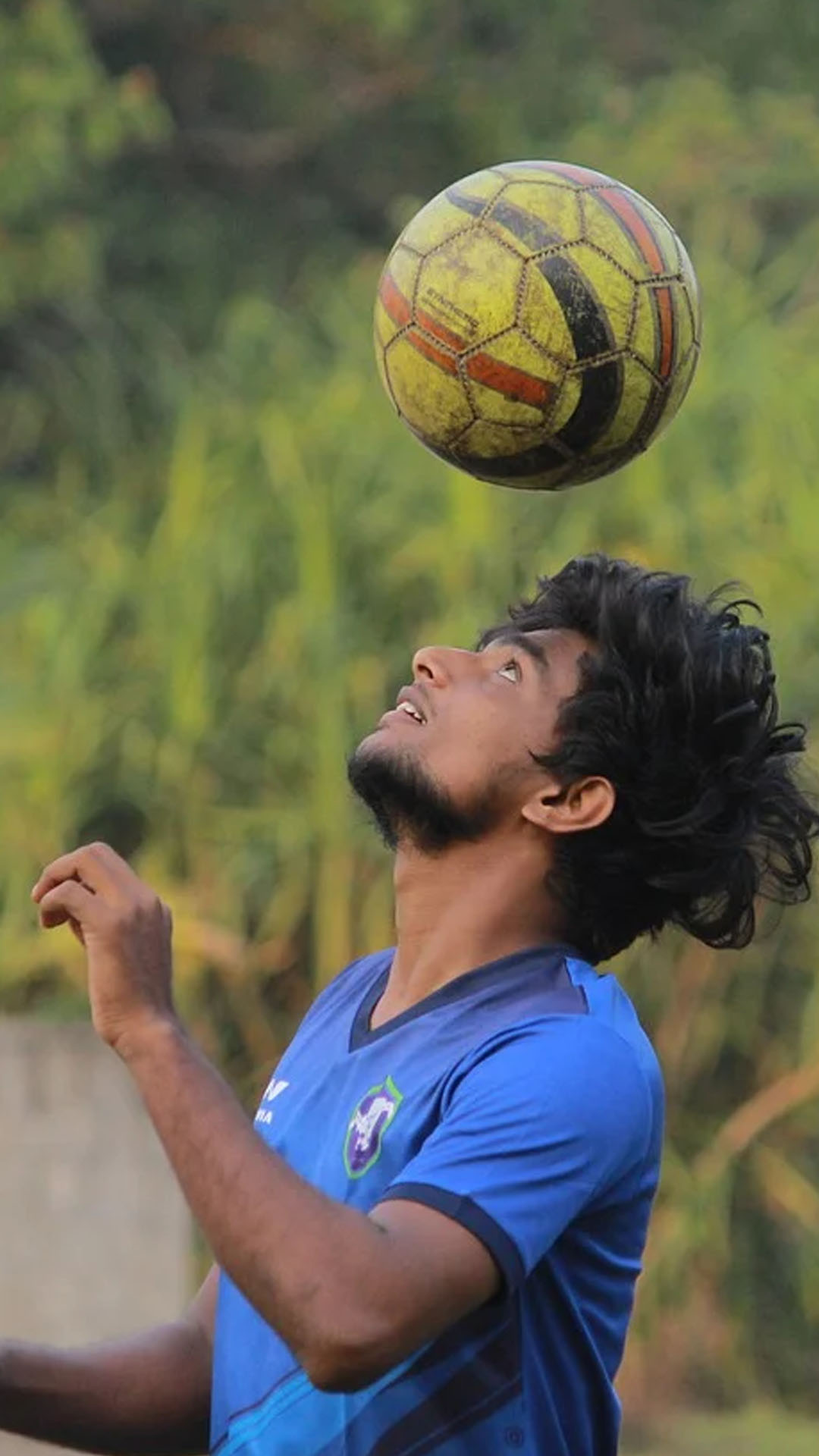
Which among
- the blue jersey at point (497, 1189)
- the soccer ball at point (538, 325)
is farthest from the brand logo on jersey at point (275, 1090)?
the soccer ball at point (538, 325)

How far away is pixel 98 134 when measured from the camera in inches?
A: 522

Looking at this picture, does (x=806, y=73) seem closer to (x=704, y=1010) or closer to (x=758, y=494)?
(x=758, y=494)

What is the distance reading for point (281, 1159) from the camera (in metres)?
2.91

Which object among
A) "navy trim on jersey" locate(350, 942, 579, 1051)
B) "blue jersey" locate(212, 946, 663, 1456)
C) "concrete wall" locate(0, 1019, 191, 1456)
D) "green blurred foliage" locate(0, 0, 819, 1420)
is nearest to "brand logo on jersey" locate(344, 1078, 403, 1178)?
"blue jersey" locate(212, 946, 663, 1456)

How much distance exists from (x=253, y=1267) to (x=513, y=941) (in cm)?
71

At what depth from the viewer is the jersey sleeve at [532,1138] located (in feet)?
9.58

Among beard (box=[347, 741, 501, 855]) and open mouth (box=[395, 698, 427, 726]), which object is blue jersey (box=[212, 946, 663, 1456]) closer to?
beard (box=[347, 741, 501, 855])

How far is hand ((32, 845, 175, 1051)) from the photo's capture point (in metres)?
2.99

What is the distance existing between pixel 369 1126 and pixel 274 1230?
353 millimetres

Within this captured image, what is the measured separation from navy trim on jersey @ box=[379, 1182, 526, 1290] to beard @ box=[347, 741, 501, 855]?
2.02 feet

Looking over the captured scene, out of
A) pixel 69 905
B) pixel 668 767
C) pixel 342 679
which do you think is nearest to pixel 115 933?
pixel 69 905

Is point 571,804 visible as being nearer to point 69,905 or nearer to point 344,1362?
point 69,905

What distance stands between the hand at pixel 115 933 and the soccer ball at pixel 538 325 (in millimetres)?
1163

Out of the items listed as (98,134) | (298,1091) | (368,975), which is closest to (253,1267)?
(298,1091)
